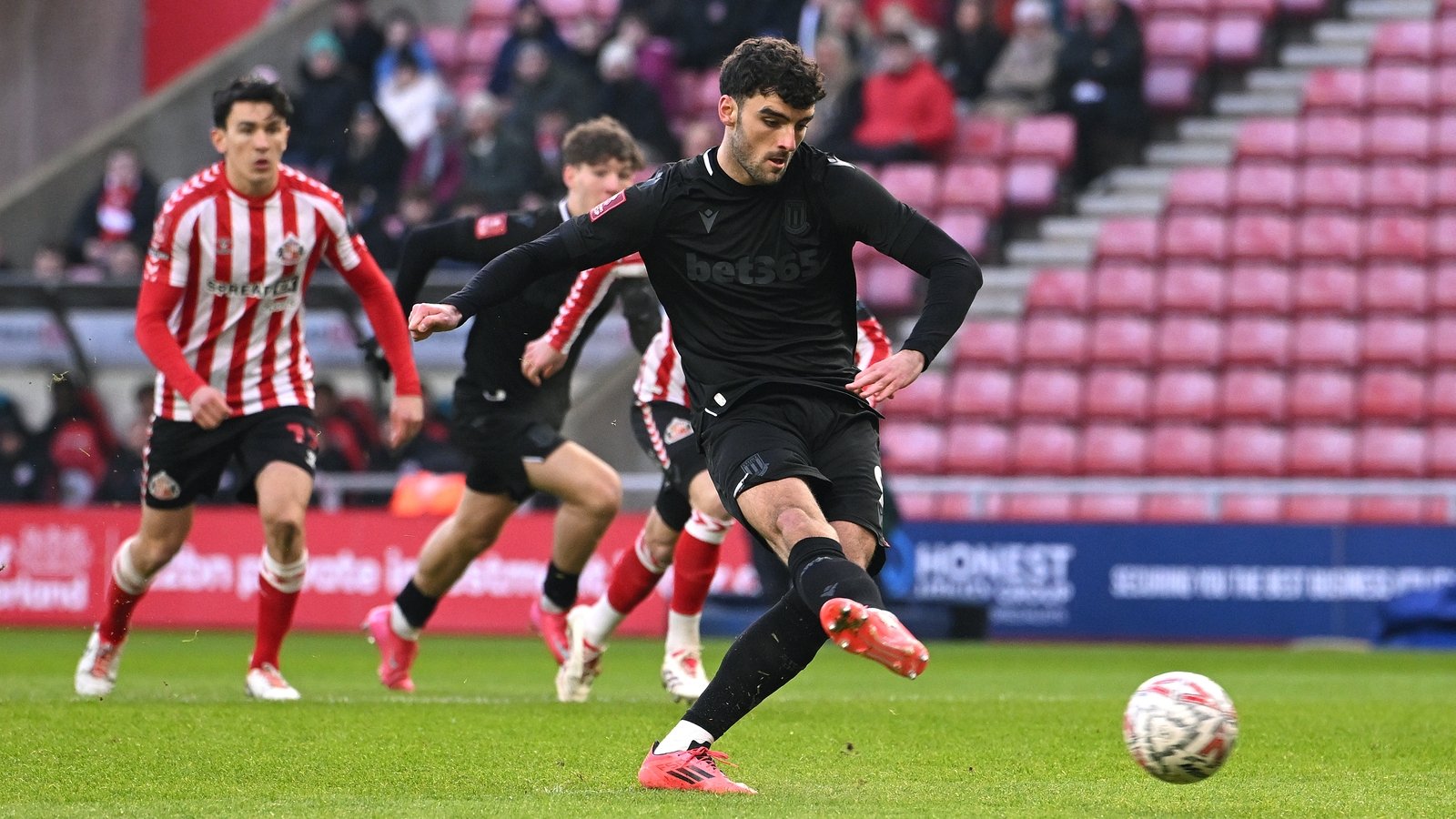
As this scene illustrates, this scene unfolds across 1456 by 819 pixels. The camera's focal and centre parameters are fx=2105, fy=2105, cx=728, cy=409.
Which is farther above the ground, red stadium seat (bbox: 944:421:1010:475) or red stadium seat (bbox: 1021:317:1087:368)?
red stadium seat (bbox: 1021:317:1087:368)

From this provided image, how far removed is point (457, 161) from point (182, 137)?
3.85 m

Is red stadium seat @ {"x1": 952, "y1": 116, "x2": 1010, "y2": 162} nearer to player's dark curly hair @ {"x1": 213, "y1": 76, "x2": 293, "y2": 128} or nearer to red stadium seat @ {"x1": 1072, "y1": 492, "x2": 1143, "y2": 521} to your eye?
red stadium seat @ {"x1": 1072, "y1": 492, "x2": 1143, "y2": 521}

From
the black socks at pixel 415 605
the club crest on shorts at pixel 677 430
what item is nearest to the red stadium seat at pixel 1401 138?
the club crest on shorts at pixel 677 430

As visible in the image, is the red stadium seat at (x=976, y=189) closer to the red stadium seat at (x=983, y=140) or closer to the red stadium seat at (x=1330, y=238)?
the red stadium seat at (x=983, y=140)

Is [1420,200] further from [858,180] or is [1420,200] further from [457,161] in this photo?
[858,180]

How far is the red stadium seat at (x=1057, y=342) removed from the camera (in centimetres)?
1614

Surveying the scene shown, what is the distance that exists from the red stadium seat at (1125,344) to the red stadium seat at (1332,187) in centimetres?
172

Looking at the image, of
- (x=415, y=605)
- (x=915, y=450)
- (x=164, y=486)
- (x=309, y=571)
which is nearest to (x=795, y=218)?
(x=164, y=486)

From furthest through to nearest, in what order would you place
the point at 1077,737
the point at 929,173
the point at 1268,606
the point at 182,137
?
the point at 182,137 < the point at 929,173 < the point at 1268,606 < the point at 1077,737

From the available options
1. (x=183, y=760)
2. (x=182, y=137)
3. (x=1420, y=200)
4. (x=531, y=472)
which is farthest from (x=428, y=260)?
(x=182, y=137)

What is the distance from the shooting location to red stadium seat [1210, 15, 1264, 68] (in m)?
17.5

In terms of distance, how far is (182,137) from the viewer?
65.7 ft

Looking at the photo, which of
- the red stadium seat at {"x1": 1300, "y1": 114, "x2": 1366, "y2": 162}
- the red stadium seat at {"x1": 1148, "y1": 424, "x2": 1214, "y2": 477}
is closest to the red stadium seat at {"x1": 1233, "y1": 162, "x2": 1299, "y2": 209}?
the red stadium seat at {"x1": 1300, "y1": 114, "x2": 1366, "y2": 162}

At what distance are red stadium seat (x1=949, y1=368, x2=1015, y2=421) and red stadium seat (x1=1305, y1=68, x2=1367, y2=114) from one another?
358cm
